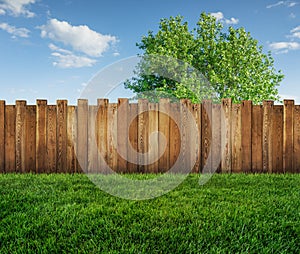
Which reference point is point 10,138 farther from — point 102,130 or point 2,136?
point 102,130

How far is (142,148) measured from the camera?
629 cm

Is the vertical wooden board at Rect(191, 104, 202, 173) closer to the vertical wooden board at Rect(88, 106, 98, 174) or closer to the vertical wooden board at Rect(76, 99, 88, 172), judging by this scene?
the vertical wooden board at Rect(88, 106, 98, 174)

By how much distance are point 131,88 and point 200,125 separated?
1070cm

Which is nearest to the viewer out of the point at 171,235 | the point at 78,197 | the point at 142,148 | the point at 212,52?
the point at 171,235

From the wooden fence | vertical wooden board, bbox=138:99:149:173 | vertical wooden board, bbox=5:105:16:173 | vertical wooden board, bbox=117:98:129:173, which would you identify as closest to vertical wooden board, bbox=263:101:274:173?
the wooden fence

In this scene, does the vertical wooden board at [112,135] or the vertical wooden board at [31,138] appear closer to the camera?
the vertical wooden board at [112,135]

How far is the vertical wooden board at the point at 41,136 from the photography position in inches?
251

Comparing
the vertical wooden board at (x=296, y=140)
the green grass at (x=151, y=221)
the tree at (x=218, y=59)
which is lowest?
the green grass at (x=151, y=221)

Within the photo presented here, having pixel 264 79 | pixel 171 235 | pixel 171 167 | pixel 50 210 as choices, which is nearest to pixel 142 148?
pixel 171 167

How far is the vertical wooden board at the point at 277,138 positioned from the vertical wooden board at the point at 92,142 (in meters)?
3.54

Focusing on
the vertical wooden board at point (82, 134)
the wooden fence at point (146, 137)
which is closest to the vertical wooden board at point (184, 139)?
the wooden fence at point (146, 137)

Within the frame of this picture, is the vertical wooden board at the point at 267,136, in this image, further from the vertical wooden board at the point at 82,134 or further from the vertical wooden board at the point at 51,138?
the vertical wooden board at the point at 51,138

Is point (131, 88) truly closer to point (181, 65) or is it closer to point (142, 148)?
point (181, 65)

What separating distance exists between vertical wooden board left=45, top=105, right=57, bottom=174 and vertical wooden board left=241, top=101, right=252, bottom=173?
3703 millimetres
